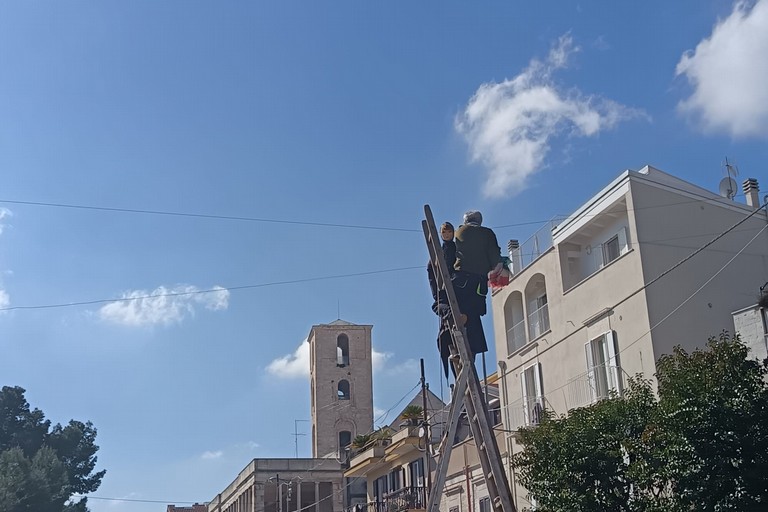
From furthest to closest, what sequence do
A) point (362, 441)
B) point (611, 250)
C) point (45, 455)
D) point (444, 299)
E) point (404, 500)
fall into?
point (45, 455) → point (362, 441) → point (404, 500) → point (611, 250) → point (444, 299)

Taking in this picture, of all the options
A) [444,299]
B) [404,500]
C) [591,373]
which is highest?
[591,373]

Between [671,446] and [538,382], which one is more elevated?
[538,382]

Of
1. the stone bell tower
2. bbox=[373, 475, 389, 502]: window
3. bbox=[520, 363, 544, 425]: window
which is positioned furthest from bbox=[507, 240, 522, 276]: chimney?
the stone bell tower

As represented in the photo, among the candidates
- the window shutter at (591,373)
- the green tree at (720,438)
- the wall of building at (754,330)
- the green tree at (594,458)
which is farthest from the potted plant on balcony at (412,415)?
the green tree at (720,438)

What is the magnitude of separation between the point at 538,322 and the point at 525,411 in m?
2.78

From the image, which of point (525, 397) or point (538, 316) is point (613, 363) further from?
point (525, 397)

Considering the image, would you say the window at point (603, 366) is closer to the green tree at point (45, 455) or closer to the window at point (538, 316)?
the window at point (538, 316)

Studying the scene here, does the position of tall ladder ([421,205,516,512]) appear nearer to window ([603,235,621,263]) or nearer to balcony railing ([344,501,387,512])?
window ([603,235,621,263])

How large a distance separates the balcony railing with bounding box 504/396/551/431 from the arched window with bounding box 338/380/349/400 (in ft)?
139

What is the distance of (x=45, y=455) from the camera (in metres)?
71.3

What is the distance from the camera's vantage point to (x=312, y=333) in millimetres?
74125

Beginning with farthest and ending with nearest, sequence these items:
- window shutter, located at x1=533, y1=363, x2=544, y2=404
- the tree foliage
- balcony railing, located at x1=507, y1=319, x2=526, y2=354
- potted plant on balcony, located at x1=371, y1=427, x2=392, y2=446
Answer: potted plant on balcony, located at x1=371, y1=427, x2=392, y2=446
balcony railing, located at x1=507, y1=319, x2=526, y2=354
window shutter, located at x1=533, y1=363, x2=544, y2=404
the tree foliage

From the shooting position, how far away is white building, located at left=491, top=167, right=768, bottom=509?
25.4m

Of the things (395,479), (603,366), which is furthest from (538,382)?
(395,479)
